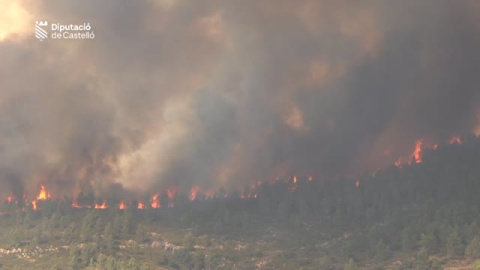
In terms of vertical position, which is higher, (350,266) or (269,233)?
(269,233)

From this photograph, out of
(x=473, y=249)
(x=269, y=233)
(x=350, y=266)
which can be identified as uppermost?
(x=269, y=233)

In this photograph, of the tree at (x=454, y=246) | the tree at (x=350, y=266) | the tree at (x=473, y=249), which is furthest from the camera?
the tree at (x=454, y=246)

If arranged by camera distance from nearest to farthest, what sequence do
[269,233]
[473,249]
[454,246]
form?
[473,249] < [454,246] < [269,233]

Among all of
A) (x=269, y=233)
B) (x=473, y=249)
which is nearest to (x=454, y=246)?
(x=473, y=249)

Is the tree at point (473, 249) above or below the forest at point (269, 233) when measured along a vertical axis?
below

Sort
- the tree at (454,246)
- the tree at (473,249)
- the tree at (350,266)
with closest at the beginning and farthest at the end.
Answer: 1. the tree at (350,266)
2. the tree at (473,249)
3. the tree at (454,246)

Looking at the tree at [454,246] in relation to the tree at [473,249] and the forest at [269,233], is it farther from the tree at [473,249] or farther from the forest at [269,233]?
the tree at [473,249]

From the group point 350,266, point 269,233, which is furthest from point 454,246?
point 269,233

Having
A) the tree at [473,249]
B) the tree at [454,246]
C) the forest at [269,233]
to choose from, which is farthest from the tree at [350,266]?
the tree at [473,249]

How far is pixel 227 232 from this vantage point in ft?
566

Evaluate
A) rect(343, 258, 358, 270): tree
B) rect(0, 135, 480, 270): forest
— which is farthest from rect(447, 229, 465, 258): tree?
rect(343, 258, 358, 270): tree

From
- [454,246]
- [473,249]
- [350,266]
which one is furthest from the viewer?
[454,246]

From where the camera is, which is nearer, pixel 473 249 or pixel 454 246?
pixel 473 249

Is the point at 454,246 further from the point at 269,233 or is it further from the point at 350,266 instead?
the point at 269,233
